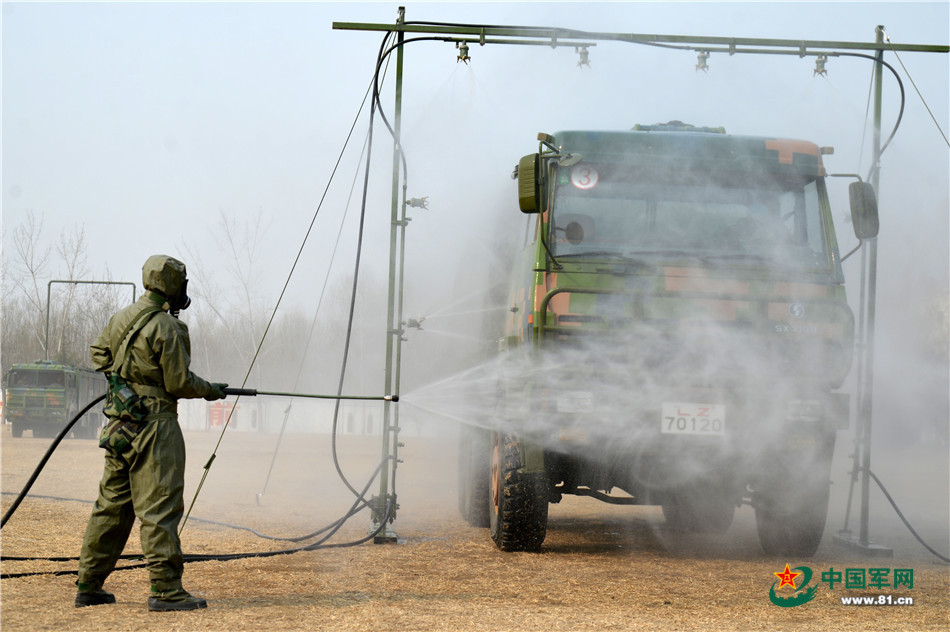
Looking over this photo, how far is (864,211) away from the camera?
27.2ft

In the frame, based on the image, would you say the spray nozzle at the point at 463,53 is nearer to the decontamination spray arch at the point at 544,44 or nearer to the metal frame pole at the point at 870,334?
the decontamination spray arch at the point at 544,44

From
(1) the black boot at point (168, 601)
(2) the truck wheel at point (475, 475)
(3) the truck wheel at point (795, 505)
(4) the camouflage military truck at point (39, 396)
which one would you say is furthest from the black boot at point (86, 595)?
(4) the camouflage military truck at point (39, 396)

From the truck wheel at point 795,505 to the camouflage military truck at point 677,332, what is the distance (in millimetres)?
16

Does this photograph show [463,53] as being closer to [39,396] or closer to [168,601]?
[168,601]

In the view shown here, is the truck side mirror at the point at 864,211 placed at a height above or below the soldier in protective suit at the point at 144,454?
above

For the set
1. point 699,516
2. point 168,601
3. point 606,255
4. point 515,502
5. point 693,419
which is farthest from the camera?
point 699,516

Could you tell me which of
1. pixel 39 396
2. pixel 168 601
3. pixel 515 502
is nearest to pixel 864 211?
pixel 515 502

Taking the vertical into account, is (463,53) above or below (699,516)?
above

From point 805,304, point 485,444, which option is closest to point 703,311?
point 805,304

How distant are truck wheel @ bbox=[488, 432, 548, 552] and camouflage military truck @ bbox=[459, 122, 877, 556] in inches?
0.6

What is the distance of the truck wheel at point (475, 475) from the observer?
384 inches

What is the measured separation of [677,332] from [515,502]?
1.96 meters

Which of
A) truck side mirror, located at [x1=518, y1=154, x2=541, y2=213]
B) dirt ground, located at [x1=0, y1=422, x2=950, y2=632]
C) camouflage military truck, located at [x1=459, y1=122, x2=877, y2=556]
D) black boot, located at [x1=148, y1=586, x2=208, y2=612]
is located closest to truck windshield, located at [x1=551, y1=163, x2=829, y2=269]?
camouflage military truck, located at [x1=459, y1=122, x2=877, y2=556]

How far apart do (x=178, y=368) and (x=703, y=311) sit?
405 cm
